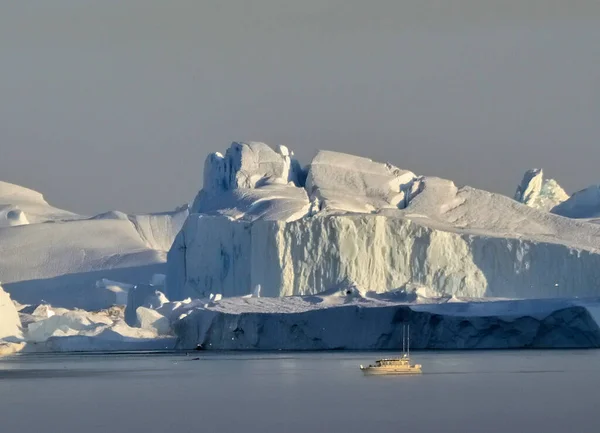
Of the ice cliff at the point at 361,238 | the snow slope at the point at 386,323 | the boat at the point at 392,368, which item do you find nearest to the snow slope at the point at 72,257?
the ice cliff at the point at 361,238

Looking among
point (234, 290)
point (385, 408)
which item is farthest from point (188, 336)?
point (385, 408)

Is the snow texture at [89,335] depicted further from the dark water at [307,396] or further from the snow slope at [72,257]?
the snow slope at [72,257]

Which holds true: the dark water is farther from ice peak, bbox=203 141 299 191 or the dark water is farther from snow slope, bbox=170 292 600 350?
ice peak, bbox=203 141 299 191

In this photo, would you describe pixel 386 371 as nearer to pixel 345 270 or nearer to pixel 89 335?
pixel 345 270

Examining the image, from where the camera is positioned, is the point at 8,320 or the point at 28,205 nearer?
the point at 8,320

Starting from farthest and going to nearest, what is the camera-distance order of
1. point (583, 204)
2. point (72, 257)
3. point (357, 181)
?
point (72, 257) → point (583, 204) → point (357, 181)

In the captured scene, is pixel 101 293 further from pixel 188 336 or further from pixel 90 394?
pixel 90 394

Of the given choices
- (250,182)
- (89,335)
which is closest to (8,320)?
(89,335)
